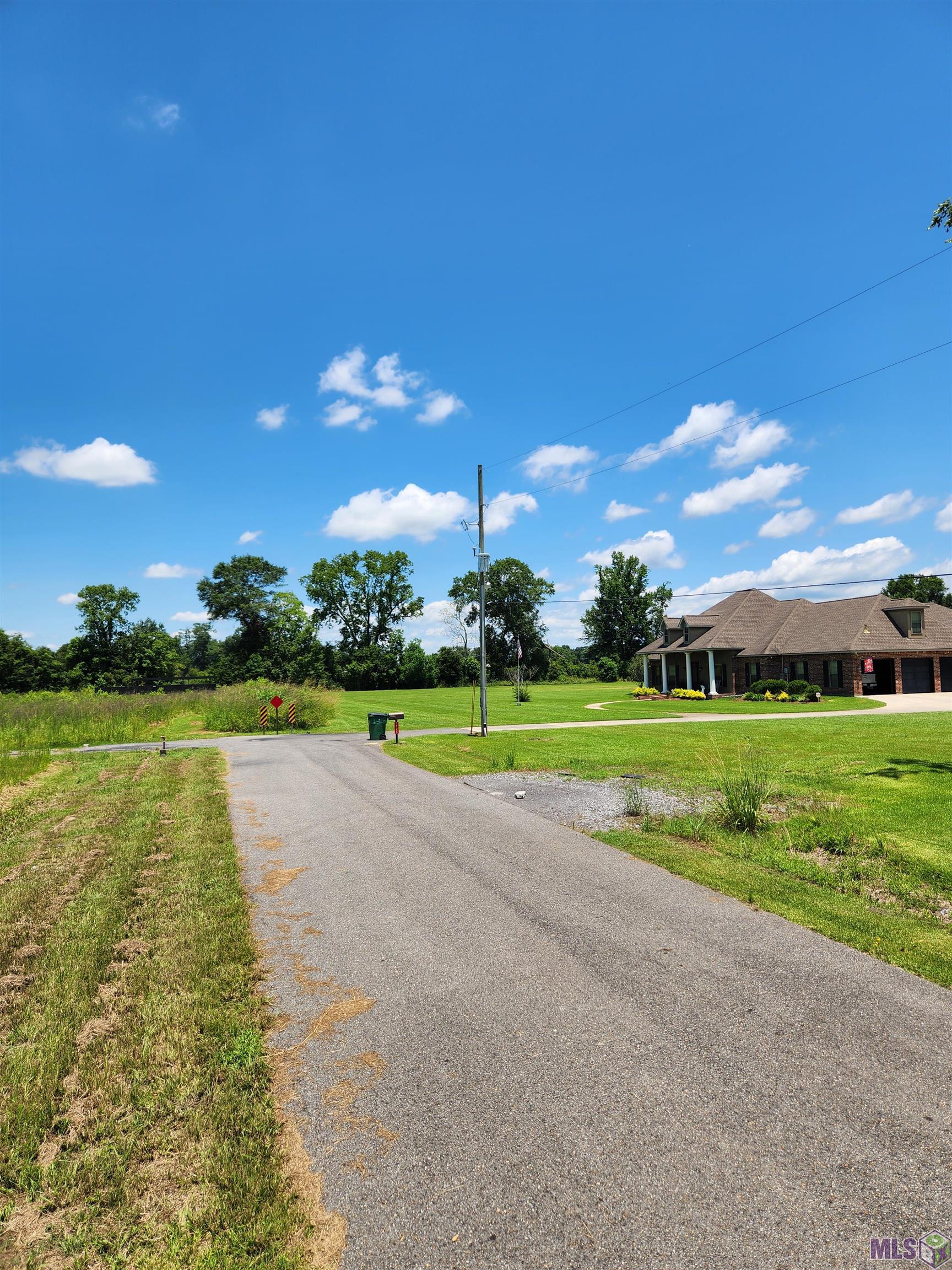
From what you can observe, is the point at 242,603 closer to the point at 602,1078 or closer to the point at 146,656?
the point at 146,656

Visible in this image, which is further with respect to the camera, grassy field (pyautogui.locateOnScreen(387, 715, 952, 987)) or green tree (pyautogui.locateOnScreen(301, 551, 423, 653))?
green tree (pyautogui.locateOnScreen(301, 551, 423, 653))

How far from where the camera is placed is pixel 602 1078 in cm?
373

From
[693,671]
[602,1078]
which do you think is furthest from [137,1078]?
[693,671]

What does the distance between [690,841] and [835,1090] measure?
5.46 metres

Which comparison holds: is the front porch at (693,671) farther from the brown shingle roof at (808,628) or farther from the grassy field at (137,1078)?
the grassy field at (137,1078)

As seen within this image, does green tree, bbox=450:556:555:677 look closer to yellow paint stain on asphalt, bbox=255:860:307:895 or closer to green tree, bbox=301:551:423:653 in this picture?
green tree, bbox=301:551:423:653

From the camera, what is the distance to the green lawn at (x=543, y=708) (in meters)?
29.5

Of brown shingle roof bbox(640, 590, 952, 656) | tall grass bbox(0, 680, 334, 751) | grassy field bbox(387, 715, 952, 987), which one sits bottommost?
grassy field bbox(387, 715, 952, 987)

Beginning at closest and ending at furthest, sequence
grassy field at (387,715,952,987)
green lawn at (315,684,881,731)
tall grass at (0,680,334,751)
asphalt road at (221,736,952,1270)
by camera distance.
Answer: asphalt road at (221,736,952,1270)
grassy field at (387,715,952,987)
tall grass at (0,680,334,751)
green lawn at (315,684,881,731)

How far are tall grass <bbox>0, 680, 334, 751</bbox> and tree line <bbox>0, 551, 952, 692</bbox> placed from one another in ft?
94.7

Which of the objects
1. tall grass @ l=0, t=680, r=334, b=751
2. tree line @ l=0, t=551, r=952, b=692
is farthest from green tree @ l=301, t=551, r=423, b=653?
tall grass @ l=0, t=680, r=334, b=751

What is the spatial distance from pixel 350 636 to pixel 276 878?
67003 mm

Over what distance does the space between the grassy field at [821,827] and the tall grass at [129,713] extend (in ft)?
39.6

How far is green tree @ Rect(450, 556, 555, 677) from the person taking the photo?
84938 millimetres
